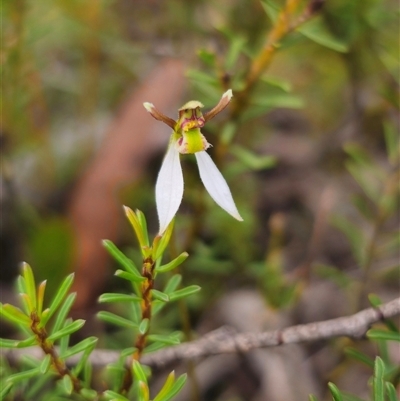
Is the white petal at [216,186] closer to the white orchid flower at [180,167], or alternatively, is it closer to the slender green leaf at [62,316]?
the white orchid flower at [180,167]

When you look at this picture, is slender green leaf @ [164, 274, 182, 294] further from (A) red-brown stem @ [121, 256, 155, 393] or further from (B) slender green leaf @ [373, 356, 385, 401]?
(B) slender green leaf @ [373, 356, 385, 401]

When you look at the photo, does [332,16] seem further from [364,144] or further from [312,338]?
[312,338]

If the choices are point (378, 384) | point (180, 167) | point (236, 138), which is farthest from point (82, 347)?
point (236, 138)

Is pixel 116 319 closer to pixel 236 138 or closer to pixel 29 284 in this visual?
pixel 29 284

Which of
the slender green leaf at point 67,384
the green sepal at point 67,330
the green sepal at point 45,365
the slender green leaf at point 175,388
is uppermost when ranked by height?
the green sepal at point 67,330

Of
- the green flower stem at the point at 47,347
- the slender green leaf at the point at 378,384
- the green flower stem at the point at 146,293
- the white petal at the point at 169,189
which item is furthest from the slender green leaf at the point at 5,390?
the slender green leaf at the point at 378,384

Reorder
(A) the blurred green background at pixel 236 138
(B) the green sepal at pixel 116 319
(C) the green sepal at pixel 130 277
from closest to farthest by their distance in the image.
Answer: (C) the green sepal at pixel 130 277, (B) the green sepal at pixel 116 319, (A) the blurred green background at pixel 236 138

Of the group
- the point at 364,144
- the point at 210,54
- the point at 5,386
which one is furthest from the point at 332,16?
the point at 5,386
